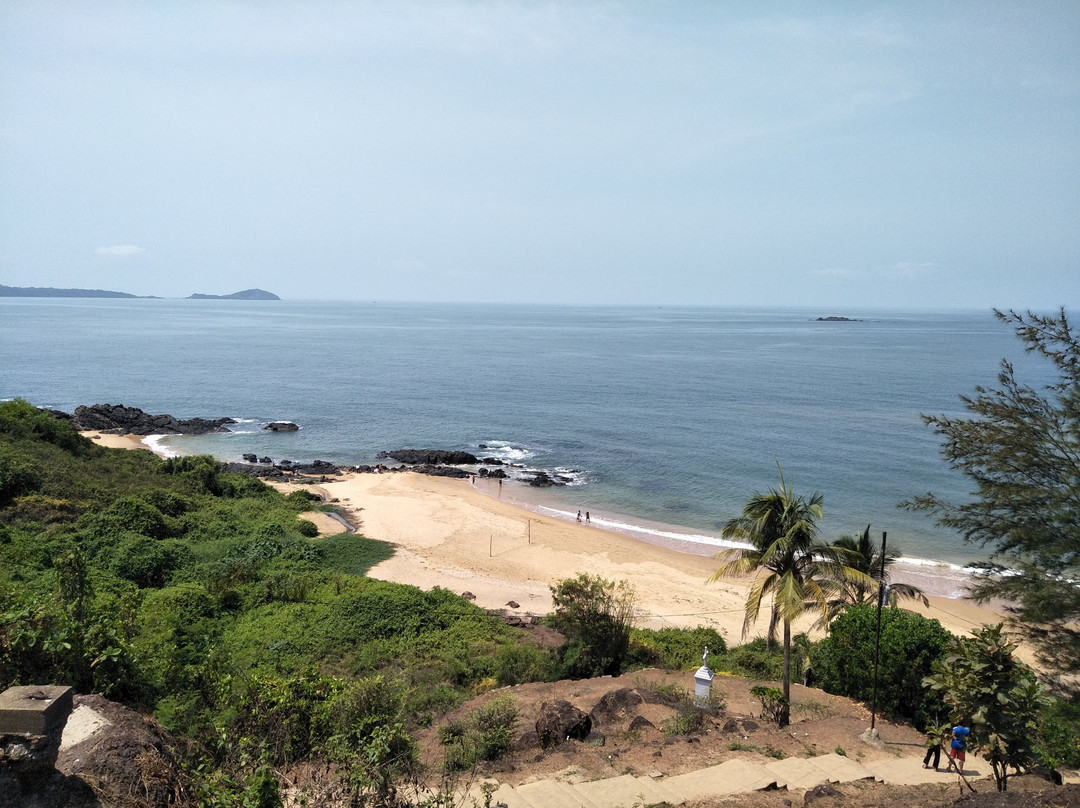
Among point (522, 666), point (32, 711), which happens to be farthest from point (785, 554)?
point (32, 711)

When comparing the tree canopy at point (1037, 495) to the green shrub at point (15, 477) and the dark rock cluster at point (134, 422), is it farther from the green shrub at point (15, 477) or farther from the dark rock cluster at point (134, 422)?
the dark rock cluster at point (134, 422)

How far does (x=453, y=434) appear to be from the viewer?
2699 inches

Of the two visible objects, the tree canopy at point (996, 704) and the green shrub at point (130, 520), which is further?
the green shrub at point (130, 520)

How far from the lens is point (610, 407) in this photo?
260 ft

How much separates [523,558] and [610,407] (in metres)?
43.8

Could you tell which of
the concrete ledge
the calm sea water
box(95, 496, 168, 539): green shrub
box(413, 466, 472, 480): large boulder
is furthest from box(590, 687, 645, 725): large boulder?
box(413, 466, 472, 480): large boulder

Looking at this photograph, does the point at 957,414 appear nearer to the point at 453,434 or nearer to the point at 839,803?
the point at 453,434

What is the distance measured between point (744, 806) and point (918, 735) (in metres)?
7.73

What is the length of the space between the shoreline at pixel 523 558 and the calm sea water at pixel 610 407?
3.58 m

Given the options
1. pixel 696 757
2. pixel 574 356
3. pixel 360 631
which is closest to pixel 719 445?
pixel 360 631

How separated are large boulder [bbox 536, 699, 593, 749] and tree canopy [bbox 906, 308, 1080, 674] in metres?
8.75

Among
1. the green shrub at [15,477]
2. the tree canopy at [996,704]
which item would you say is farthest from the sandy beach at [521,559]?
the tree canopy at [996,704]

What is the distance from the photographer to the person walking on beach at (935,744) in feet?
37.3

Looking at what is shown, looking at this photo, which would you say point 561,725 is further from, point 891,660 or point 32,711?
point 32,711
